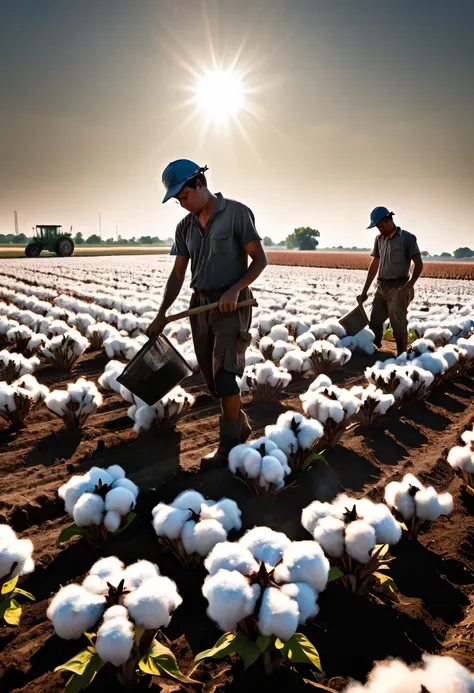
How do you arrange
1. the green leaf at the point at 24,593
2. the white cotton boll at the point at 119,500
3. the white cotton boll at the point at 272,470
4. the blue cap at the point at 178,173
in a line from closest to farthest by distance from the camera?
the green leaf at the point at 24,593, the white cotton boll at the point at 119,500, the white cotton boll at the point at 272,470, the blue cap at the point at 178,173

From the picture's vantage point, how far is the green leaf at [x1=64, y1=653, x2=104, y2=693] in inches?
73.4

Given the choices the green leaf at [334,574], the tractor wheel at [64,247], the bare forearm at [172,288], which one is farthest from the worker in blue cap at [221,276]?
the tractor wheel at [64,247]

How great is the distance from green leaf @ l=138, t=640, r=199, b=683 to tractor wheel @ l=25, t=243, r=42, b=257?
1856 inches

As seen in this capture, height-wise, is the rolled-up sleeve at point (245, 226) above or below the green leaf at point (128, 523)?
above

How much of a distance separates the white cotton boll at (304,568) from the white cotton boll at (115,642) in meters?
0.61

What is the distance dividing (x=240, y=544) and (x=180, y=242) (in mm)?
2775

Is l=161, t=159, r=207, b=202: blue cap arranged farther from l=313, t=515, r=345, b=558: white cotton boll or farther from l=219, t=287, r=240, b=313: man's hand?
l=313, t=515, r=345, b=558: white cotton boll

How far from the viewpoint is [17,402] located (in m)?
4.75

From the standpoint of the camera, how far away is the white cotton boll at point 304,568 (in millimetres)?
2023

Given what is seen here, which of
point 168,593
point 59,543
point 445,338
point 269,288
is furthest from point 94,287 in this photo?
point 168,593

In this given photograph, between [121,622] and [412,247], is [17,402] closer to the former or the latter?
[121,622]

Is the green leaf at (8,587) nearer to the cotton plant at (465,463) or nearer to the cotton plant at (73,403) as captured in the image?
the cotton plant at (73,403)

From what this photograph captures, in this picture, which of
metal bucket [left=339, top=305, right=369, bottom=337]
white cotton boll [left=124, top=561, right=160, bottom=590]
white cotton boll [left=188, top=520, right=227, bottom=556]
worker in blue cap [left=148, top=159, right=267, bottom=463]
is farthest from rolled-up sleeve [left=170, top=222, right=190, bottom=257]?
metal bucket [left=339, top=305, right=369, bottom=337]

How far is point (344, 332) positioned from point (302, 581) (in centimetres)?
667
